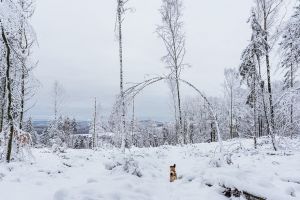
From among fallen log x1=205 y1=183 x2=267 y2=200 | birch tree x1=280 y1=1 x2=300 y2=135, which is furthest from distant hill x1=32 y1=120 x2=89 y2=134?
fallen log x1=205 y1=183 x2=267 y2=200

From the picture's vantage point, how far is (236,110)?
4825 cm

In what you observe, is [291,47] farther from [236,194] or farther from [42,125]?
[42,125]

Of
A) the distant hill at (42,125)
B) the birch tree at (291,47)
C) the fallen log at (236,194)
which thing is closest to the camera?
the fallen log at (236,194)

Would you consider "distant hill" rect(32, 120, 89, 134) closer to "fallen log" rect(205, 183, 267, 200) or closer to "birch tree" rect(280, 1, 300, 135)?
"birch tree" rect(280, 1, 300, 135)

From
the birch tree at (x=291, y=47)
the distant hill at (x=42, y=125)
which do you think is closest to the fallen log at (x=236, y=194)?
the birch tree at (x=291, y=47)

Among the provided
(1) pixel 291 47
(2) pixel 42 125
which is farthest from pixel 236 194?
(2) pixel 42 125

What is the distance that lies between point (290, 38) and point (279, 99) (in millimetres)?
1886

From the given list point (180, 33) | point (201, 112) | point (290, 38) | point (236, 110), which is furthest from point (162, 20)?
point (201, 112)

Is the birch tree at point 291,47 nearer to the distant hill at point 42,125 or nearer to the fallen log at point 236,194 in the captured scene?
the fallen log at point 236,194

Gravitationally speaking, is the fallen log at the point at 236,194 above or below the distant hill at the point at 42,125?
below

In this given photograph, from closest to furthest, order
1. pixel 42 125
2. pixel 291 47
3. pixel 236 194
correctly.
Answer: pixel 236 194, pixel 291 47, pixel 42 125

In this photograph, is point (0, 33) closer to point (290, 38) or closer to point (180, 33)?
point (290, 38)

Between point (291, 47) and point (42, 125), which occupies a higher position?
point (291, 47)

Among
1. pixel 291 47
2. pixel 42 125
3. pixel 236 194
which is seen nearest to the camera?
pixel 236 194
